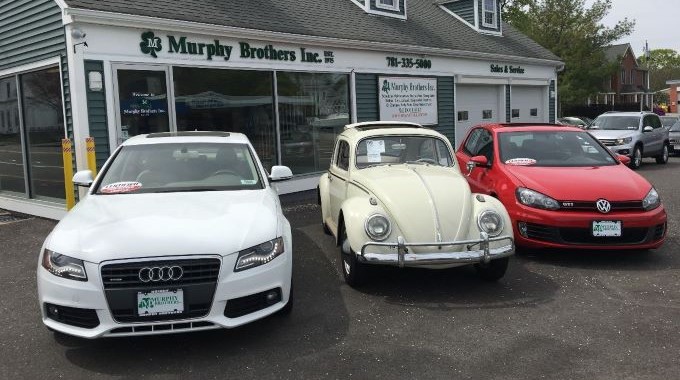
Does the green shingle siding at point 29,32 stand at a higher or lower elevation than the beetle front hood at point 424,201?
higher

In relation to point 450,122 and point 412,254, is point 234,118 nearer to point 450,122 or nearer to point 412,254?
point 412,254

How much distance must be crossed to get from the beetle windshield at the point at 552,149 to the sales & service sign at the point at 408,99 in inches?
253

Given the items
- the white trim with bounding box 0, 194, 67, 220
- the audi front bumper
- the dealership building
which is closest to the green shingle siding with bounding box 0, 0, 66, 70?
the dealership building

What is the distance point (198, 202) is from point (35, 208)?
723 centimetres

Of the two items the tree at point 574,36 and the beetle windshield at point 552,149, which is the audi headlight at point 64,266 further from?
the tree at point 574,36

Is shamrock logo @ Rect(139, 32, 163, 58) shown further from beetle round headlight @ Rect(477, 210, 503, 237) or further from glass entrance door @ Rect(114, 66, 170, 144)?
beetle round headlight @ Rect(477, 210, 503, 237)

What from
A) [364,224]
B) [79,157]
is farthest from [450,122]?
[364,224]

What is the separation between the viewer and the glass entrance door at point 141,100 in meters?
9.22

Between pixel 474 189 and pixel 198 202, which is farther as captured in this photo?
pixel 474 189

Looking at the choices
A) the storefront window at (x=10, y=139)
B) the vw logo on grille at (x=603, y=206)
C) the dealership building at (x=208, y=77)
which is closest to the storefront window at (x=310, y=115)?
the dealership building at (x=208, y=77)

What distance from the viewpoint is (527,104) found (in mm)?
20625

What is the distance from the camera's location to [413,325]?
478cm

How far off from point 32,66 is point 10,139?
6.85 feet

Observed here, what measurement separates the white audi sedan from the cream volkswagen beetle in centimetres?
94
